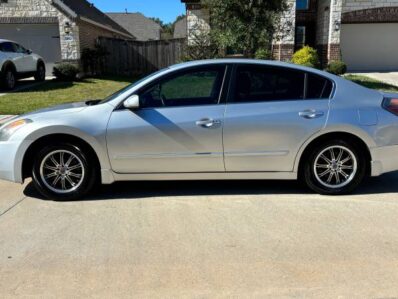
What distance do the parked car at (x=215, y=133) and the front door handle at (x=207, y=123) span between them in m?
0.01

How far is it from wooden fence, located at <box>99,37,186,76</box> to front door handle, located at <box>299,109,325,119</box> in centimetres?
1869

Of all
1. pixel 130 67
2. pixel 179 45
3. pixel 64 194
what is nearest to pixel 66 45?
pixel 130 67

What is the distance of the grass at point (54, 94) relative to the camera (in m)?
12.2

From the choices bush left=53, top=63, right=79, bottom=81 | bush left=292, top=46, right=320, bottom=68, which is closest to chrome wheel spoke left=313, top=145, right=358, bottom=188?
bush left=53, top=63, right=79, bottom=81

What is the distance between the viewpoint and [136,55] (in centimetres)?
2347

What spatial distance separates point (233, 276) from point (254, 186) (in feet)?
7.66

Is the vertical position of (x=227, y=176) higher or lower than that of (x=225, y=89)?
lower

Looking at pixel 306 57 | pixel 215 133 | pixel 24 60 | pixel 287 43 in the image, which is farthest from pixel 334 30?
pixel 215 133

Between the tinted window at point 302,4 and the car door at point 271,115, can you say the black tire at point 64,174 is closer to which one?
the car door at point 271,115

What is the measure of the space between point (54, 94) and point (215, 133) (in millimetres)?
10970

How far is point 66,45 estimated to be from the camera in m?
20.1

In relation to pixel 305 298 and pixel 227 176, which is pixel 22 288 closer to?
pixel 305 298

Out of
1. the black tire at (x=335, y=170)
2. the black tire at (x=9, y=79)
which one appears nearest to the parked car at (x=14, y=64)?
the black tire at (x=9, y=79)

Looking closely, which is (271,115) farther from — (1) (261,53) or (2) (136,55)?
(2) (136,55)
